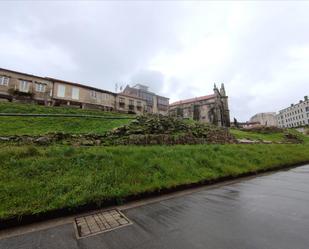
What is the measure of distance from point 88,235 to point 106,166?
2703 mm

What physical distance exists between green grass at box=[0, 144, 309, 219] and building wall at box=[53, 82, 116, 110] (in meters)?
26.6

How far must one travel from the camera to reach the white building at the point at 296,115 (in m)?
74.2

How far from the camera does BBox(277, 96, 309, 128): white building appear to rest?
7417cm

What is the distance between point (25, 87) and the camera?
26.4 meters

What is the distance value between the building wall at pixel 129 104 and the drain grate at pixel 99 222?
1295 inches

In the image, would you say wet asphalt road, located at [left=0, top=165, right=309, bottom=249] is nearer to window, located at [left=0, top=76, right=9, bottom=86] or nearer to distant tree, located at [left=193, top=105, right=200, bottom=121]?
window, located at [left=0, top=76, right=9, bottom=86]

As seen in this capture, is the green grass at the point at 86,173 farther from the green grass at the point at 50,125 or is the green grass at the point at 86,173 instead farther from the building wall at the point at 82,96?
the building wall at the point at 82,96

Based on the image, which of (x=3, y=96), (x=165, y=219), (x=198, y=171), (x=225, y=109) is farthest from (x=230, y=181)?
(x=225, y=109)

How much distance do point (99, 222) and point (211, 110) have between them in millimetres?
47223

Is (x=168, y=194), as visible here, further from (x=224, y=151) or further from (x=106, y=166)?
(x=224, y=151)

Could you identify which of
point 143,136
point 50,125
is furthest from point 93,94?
point 143,136

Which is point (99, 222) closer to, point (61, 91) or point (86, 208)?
point (86, 208)

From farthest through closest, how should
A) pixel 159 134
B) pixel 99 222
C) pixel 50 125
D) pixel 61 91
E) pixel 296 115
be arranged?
1. pixel 296 115
2. pixel 61 91
3. pixel 50 125
4. pixel 159 134
5. pixel 99 222

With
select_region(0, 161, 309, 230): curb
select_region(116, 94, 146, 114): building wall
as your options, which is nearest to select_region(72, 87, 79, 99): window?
select_region(116, 94, 146, 114): building wall
